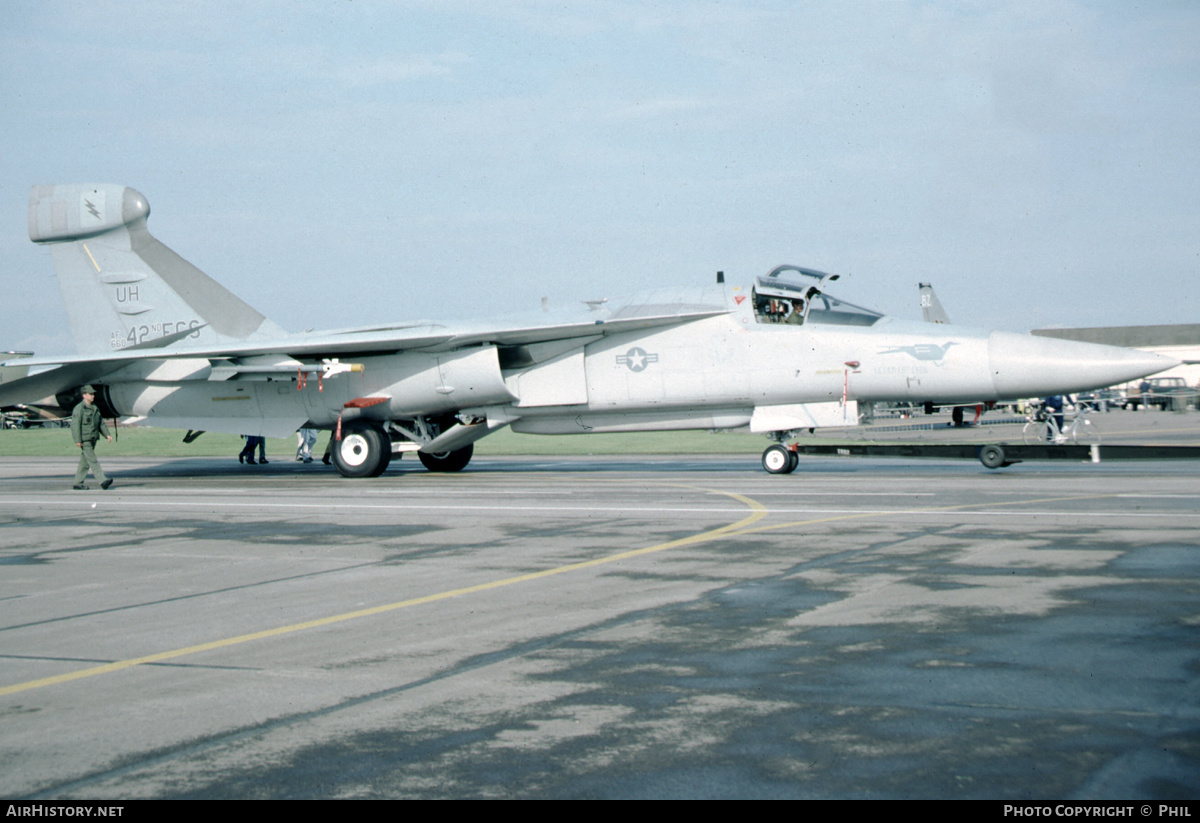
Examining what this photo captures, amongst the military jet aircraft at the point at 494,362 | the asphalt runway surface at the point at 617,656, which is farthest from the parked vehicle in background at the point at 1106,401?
the asphalt runway surface at the point at 617,656

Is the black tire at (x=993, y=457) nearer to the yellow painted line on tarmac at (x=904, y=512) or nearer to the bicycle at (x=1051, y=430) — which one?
the bicycle at (x=1051, y=430)

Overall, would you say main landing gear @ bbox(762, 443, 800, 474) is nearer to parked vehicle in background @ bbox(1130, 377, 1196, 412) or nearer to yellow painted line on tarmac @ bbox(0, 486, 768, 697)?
yellow painted line on tarmac @ bbox(0, 486, 768, 697)

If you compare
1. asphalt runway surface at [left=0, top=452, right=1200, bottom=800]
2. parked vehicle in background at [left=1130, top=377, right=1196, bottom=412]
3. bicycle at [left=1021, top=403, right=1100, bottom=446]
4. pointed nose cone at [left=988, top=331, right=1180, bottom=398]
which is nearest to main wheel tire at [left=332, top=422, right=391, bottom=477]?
asphalt runway surface at [left=0, top=452, right=1200, bottom=800]

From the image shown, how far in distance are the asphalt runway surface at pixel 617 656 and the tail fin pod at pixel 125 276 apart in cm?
1134

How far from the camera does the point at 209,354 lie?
753 inches

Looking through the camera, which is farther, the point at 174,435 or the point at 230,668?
the point at 174,435

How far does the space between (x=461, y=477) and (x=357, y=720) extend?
14774 mm

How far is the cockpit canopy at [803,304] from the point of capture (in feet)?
56.8

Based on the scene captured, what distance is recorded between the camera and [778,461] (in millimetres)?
→ 16953

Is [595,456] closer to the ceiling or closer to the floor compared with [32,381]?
closer to the floor

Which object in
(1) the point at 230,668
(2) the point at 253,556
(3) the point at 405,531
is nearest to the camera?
(1) the point at 230,668
